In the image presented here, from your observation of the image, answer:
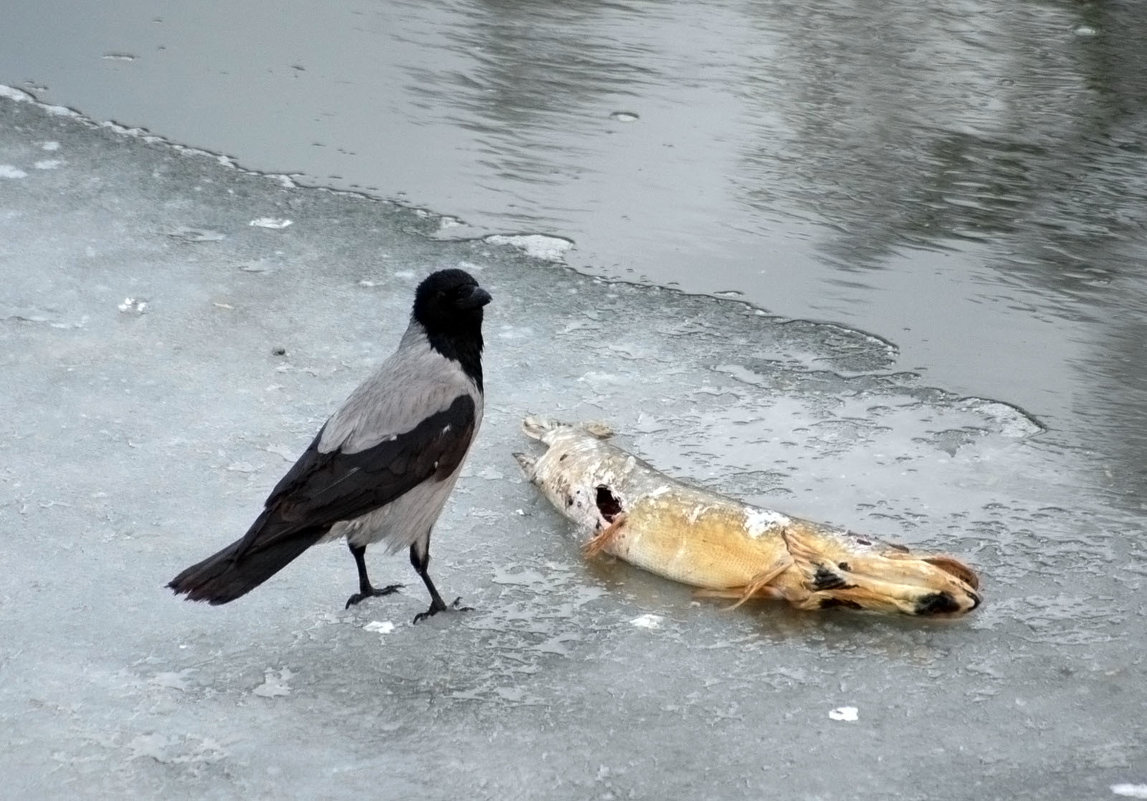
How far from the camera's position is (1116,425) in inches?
215

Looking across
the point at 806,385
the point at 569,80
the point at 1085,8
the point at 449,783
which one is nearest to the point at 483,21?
the point at 569,80

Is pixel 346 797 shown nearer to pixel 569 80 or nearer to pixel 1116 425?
pixel 1116 425

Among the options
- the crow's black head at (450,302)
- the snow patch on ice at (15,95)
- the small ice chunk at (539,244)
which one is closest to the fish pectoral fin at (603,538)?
the crow's black head at (450,302)

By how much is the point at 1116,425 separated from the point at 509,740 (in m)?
2.77

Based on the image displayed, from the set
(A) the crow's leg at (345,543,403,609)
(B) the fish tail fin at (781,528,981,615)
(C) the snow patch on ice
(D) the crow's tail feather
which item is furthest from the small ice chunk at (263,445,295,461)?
(C) the snow patch on ice

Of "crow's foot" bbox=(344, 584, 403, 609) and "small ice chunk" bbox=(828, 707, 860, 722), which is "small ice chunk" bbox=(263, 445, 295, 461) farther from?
"small ice chunk" bbox=(828, 707, 860, 722)

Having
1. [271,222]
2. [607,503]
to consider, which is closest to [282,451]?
[607,503]

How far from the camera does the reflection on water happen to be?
6422 mm

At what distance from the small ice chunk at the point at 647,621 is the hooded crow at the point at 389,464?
0.55m

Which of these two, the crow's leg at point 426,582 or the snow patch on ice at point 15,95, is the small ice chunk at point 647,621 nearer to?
the crow's leg at point 426,582

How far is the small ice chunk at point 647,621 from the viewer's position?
4285mm

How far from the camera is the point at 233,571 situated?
3982 millimetres

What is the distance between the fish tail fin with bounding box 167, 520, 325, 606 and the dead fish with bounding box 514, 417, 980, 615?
39.8 inches

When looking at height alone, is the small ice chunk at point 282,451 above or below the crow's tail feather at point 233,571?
below
